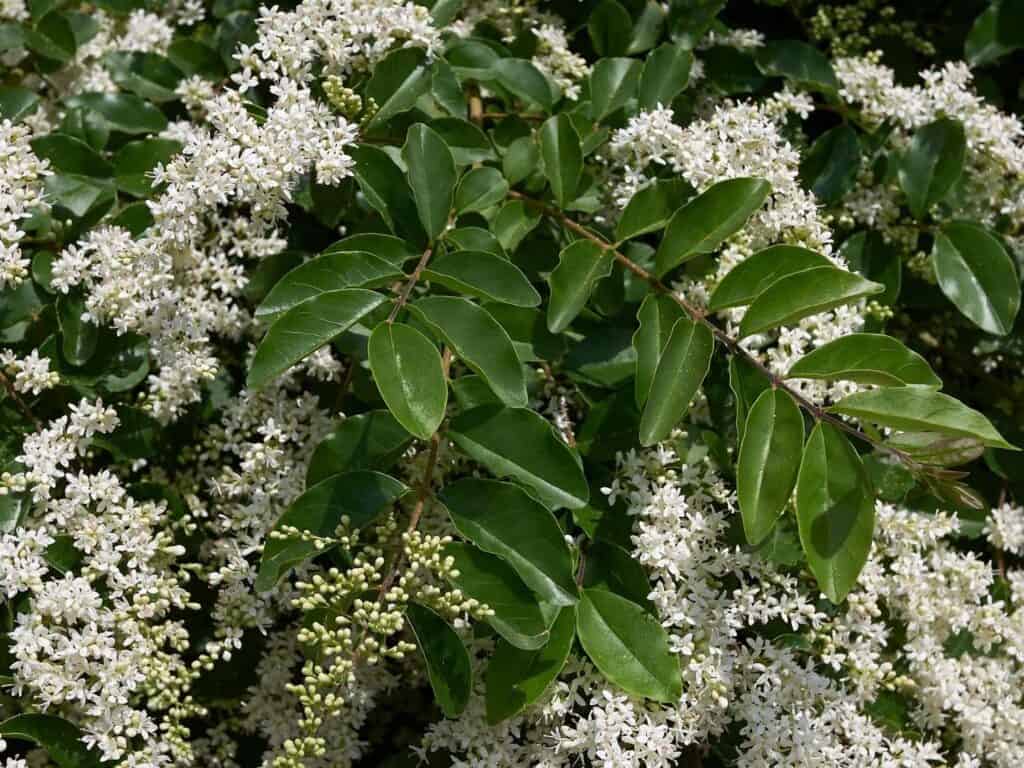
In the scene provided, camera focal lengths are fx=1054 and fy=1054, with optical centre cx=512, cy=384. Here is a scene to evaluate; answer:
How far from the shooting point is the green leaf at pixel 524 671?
1.85 m

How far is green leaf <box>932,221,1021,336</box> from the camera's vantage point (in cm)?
243

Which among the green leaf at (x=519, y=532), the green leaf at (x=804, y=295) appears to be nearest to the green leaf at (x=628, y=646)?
the green leaf at (x=519, y=532)

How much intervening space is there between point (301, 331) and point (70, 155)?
104 centimetres

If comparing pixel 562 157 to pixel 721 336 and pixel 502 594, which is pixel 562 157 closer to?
pixel 721 336

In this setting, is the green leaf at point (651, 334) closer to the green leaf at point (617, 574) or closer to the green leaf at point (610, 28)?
the green leaf at point (617, 574)

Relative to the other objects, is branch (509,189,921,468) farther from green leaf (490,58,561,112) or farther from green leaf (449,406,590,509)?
green leaf (449,406,590,509)

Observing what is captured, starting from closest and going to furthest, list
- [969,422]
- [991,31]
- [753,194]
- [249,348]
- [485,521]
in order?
[969,422] → [485,521] → [753,194] → [249,348] → [991,31]

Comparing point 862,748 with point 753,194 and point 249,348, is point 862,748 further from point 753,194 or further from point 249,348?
point 249,348

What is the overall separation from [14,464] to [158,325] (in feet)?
1.30

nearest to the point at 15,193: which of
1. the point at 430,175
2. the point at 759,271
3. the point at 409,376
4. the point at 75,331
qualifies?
the point at 75,331

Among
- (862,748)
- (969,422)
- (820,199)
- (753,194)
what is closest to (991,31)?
(820,199)

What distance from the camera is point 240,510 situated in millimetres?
2111

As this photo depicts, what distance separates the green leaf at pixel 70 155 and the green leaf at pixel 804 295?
4.99 ft

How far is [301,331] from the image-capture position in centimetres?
173
